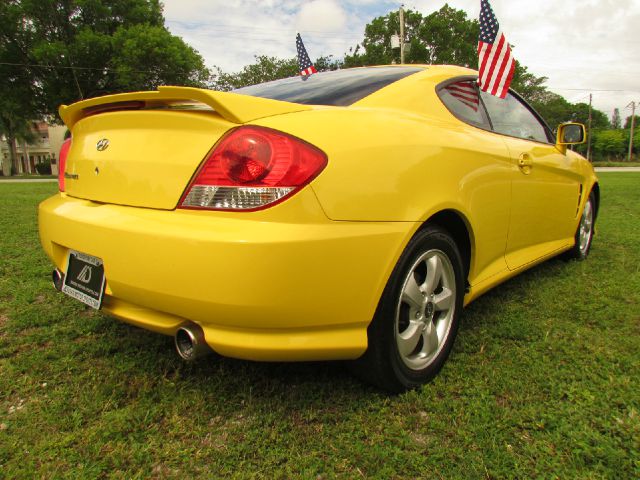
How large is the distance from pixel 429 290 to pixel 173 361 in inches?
46.6

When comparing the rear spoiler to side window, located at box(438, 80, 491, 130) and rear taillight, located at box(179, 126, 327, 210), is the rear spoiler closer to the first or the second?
rear taillight, located at box(179, 126, 327, 210)

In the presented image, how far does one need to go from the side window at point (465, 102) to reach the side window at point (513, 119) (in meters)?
0.10

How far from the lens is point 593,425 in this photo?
64.9 inches

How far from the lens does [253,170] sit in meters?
1.48

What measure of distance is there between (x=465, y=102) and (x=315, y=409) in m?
1.78

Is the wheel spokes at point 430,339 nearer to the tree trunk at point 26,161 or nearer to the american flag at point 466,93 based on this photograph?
the american flag at point 466,93

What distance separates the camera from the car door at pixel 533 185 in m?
2.63

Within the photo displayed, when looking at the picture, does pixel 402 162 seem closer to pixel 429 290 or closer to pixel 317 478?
pixel 429 290

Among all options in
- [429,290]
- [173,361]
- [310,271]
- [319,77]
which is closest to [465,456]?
[429,290]

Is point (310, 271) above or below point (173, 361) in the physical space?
above

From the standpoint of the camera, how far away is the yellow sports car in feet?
4.73

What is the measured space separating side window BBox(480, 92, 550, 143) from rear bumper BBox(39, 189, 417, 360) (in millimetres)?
1490

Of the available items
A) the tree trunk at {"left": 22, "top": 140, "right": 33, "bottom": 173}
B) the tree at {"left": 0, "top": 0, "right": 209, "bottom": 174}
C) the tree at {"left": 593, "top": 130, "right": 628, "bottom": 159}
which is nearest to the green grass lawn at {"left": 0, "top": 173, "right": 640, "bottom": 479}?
the tree at {"left": 0, "top": 0, "right": 209, "bottom": 174}

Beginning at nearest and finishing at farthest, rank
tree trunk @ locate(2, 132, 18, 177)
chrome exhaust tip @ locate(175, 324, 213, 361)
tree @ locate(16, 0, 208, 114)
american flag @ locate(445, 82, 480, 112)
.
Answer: chrome exhaust tip @ locate(175, 324, 213, 361) < american flag @ locate(445, 82, 480, 112) < tree @ locate(16, 0, 208, 114) < tree trunk @ locate(2, 132, 18, 177)
